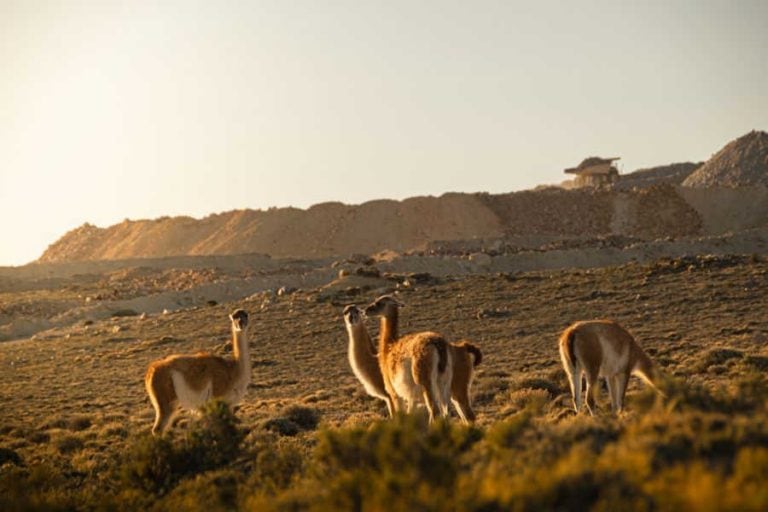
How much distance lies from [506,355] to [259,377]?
6828 mm

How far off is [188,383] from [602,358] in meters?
6.10

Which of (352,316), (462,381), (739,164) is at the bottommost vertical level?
(462,381)

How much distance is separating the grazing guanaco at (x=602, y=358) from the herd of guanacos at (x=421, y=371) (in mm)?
14

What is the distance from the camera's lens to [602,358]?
12805 mm

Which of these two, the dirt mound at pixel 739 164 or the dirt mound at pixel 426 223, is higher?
the dirt mound at pixel 739 164

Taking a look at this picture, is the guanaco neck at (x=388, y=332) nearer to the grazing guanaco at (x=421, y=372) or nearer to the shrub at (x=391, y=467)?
the grazing guanaco at (x=421, y=372)

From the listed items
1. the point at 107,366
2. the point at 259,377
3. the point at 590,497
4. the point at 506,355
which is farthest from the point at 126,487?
the point at 107,366

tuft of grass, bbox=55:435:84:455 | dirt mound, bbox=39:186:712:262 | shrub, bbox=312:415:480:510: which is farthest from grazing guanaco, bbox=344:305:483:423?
dirt mound, bbox=39:186:712:262

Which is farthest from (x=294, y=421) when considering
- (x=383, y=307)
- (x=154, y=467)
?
(x=154, y=467)

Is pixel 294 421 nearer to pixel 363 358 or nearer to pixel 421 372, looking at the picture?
pixel 363 358

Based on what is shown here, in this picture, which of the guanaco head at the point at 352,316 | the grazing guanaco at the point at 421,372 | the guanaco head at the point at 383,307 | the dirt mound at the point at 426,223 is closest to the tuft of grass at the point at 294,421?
the guanaco head at the point at 352,316

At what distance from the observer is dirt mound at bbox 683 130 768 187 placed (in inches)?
3629

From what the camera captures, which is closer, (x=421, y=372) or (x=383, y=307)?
(x=421, y=372)

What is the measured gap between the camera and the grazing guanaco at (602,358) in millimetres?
12766
